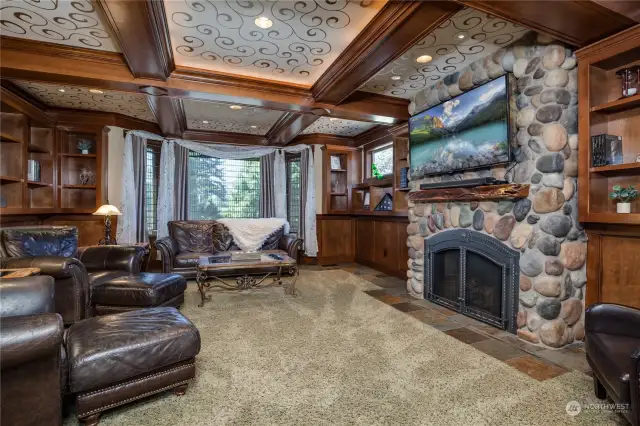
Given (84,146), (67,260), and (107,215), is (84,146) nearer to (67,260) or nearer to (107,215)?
(107,215)

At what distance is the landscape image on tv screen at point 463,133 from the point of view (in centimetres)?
287

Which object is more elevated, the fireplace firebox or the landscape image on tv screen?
the landscape image on tv screen

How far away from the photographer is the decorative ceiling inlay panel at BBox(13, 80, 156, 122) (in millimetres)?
3945

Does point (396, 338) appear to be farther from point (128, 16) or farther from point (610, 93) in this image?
point (128, 16)

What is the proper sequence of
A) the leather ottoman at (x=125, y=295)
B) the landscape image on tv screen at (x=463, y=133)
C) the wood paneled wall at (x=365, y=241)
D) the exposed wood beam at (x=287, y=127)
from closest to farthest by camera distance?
the landscape image on tv screen at (x=463, y=133), the leather ottoman at (x=125, y=295), the exposed wood beam at (x=287, y=127), the wood paneled wall at (x=365, y=241)

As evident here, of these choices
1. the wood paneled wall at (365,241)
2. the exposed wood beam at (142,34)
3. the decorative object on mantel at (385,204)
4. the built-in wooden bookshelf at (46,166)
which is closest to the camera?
the exposed wood beam at (142,34)

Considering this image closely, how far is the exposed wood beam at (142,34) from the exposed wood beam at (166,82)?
181 millimetres

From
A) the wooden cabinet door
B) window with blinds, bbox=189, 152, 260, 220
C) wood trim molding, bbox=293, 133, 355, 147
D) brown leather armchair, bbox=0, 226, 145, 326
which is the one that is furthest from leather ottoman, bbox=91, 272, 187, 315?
wood trim molding, bbox=293, 133, 355, 147

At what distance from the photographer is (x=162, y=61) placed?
289cm

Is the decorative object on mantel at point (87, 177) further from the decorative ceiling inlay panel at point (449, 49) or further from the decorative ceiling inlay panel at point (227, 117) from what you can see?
the decorative ceiling inlay panel at point (449, 49)

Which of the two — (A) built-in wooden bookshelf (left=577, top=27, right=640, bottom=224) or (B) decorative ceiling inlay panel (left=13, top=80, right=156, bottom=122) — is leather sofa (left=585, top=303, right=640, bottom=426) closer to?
(A) built-in wooden bookshelf (left=577, top=27, right=640, bottom=224)

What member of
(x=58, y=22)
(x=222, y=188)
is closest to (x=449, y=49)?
(x=58, y=22)

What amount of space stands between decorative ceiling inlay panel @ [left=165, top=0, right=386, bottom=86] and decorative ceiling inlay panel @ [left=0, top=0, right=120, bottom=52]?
1.77 feet

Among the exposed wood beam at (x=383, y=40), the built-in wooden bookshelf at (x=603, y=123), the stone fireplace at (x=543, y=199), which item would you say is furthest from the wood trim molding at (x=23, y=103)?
the built-in wooden bookshelf at (x=603, y=123)
